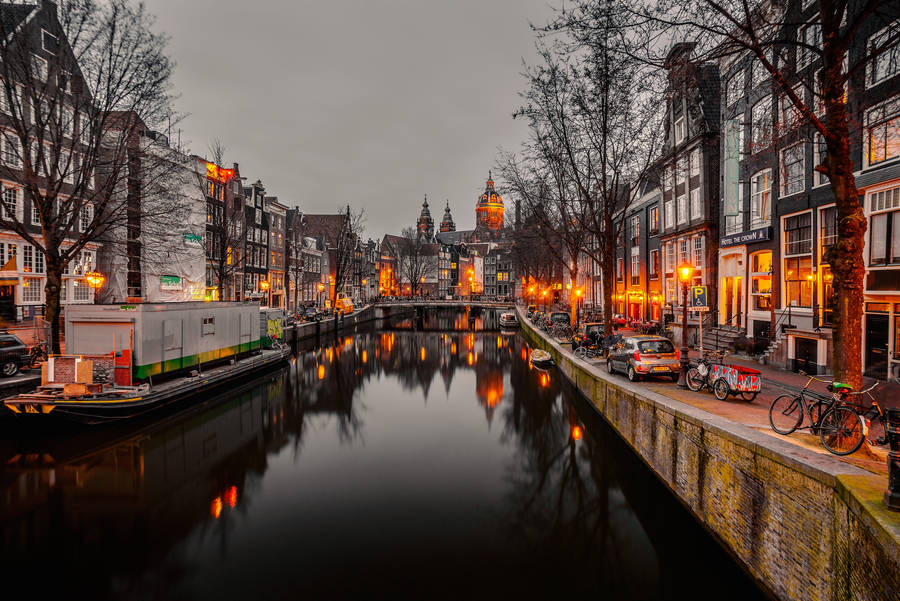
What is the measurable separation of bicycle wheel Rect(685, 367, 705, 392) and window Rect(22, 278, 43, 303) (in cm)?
3739

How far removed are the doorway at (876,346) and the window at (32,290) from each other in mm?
42401

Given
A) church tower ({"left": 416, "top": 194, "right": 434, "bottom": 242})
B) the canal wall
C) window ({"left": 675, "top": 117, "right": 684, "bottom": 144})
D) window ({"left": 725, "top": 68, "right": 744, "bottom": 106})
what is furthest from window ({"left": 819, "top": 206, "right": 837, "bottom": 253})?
church tower ({"left": 416, "top": 194, "right": 434, "bottom": 242})

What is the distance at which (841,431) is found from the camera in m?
7.30

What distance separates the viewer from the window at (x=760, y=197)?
19859 millimetres

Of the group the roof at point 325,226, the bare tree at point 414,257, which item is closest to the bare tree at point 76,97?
the roof at point 325,226

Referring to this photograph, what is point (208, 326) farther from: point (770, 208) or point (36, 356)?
point (770, 208)

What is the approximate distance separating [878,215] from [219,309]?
85.2 ft

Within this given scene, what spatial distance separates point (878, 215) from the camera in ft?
45.1

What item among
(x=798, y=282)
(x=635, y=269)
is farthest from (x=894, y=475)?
(x=635, y=269)

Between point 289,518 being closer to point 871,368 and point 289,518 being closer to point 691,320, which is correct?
point 871,368

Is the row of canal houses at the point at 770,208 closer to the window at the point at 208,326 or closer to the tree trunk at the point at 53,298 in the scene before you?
the window at the point at 208,326

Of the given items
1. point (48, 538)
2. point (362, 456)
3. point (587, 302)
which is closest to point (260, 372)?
point (362, 456)

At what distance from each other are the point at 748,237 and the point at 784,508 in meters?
17.7

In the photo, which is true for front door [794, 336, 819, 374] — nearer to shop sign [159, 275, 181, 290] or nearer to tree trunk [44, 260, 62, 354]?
tree trunk [44, 260, 62, 354]
